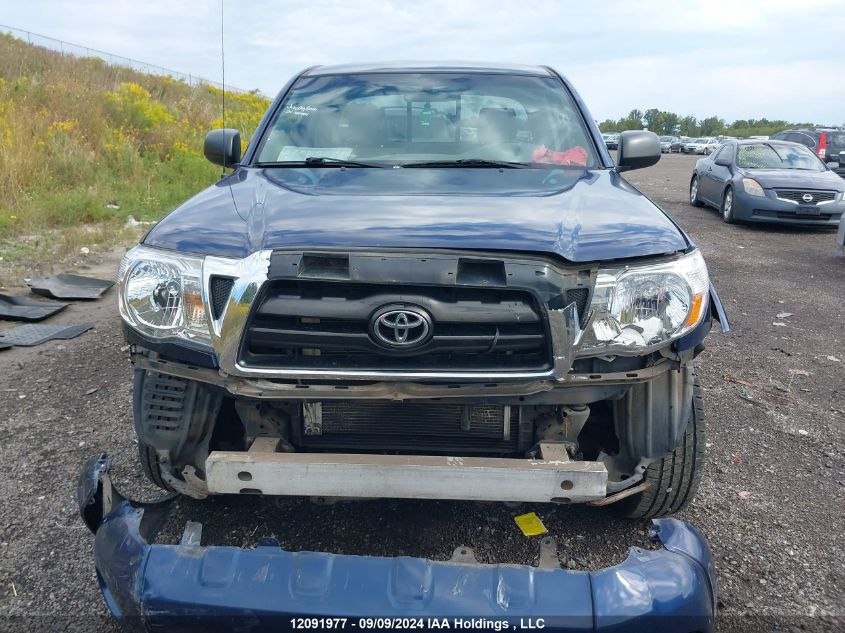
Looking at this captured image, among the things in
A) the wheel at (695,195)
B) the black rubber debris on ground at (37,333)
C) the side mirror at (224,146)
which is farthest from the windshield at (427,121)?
the wheel at (695,195)

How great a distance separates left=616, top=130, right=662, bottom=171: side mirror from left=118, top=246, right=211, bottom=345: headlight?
2420 millimetres

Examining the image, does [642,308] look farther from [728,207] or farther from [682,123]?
[682,123]

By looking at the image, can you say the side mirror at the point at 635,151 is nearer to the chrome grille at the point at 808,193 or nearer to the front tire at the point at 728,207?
the chrome grille at the point at 808,193

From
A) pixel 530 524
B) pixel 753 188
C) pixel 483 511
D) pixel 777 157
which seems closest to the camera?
pixel 530 524

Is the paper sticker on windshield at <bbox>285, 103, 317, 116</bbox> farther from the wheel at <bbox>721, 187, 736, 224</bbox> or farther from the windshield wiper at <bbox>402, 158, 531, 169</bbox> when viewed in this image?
the wheel at <bbox>721, 187, 736, 224</bbox>

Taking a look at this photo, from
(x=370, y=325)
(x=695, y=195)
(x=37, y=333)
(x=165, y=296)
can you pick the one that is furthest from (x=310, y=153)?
(x=695, y=195)

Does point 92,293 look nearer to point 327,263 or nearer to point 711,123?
point 327,263

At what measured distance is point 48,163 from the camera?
9.55 metres

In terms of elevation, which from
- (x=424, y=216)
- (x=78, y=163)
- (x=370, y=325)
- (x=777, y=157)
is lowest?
(x=78, y=163)

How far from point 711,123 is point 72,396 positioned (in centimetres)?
9739

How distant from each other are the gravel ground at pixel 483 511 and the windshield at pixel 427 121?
1592 millimetres

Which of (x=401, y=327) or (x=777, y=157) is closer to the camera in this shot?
(x=401, y=327)

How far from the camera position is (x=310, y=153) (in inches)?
129

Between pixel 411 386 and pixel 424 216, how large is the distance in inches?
22.2
